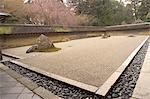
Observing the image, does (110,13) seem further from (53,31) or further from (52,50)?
(52,50)

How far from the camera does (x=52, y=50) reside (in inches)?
300

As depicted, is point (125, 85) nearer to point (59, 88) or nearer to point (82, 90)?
point (82, 90)

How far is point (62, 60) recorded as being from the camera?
17.8 feet

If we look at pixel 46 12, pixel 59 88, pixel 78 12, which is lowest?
pixel 59 88

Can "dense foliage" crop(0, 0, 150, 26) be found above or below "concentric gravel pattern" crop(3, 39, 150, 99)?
above

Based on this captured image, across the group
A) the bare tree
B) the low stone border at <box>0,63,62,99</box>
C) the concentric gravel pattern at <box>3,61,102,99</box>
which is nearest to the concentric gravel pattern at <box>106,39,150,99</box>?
the concentric gravel pattern at <box>3,61,102,99</box>

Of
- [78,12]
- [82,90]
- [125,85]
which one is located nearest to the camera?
[82,90]

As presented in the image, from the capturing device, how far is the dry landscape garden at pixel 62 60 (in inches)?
117

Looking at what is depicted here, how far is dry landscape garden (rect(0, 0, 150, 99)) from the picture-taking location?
2966mm

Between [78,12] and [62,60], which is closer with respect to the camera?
[62,60]

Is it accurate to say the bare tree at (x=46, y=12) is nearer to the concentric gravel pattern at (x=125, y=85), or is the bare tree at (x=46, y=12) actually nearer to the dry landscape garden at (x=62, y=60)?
the dry landscape garden at (x=62, y=60)

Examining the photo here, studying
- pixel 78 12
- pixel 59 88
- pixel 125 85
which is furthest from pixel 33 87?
pixel 78 12

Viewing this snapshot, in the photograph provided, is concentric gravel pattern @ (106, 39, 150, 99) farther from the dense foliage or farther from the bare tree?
the bare tree

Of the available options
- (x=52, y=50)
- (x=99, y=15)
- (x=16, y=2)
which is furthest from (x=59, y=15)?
(x=52, y=50)
